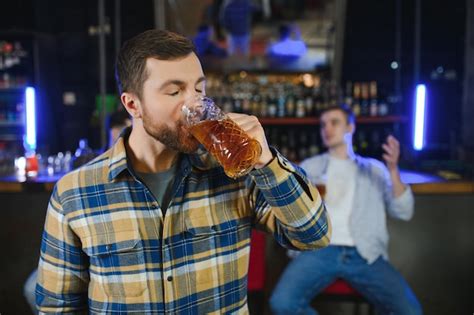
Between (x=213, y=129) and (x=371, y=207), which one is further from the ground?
(x=213, y=129)

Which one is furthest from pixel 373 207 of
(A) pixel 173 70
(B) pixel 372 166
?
(A) pixel 173 70

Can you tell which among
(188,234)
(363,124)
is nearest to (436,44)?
(363,124)

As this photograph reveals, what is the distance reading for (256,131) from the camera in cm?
100

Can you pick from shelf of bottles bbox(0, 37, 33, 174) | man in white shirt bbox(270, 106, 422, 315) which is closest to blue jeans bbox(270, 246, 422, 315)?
man in white shirt bbox(270, 106, 422, 315)

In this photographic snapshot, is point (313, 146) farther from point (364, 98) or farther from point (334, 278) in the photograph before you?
point (334, 278)

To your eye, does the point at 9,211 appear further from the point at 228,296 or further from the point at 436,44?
the point at 436,44

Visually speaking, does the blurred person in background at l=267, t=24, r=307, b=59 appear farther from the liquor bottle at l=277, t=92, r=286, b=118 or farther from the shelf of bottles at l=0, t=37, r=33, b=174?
the shelf of bottles at l=0, t=37, r=33, b=174

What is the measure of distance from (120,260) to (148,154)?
0.28m

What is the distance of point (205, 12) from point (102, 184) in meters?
5.25

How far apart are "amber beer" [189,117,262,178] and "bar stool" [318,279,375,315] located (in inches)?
56.3

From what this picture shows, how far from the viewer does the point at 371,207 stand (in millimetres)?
2332

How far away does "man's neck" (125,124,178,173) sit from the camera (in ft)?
3.79

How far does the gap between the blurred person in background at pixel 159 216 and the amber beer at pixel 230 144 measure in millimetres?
39

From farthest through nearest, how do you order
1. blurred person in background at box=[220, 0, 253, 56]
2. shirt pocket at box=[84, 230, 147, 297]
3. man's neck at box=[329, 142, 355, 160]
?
1. blurred person in background at box=[220, 0, 253, 56]
2. man's neck at box=[329, 142, 355, 160]
3. shirt pocket at box=[84, 230, 147, 297]
